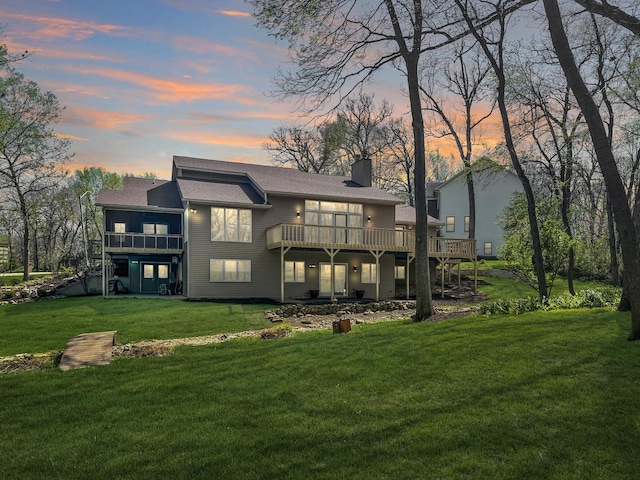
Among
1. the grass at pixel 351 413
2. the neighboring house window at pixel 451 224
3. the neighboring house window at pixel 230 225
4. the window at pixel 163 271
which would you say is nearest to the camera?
the grass at pixel 351 413

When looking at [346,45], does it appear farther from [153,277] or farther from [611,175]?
[153,277]

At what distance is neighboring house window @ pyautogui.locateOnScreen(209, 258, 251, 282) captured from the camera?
2028 cm

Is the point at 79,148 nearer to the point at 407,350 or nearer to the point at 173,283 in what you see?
the point at 173,283

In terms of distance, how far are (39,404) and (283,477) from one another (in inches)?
176

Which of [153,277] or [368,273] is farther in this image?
[153,277]

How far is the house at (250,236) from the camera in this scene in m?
20.2

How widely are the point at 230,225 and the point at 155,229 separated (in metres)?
5.28

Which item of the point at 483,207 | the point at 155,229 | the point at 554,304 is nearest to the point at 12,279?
the point at 155,229

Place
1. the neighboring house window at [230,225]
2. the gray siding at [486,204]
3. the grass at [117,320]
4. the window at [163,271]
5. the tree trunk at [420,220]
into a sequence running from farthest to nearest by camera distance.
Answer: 1. the gray siding at [486,204]
2. the window at [163,271]
3. the neighboring house window at [230,225]
4. the tree trunk at [420,220]
5. the grass at [117,320]

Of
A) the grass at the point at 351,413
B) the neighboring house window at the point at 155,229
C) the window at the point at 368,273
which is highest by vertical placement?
the neighboring house window at the point at 155,229

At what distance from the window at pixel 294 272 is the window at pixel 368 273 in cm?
360

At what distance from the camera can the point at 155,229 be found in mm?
23188

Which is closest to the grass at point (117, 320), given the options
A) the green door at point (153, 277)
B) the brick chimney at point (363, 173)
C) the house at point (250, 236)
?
the house at point (250, 236)

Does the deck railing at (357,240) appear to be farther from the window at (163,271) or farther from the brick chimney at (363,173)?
the window at (163,271)
